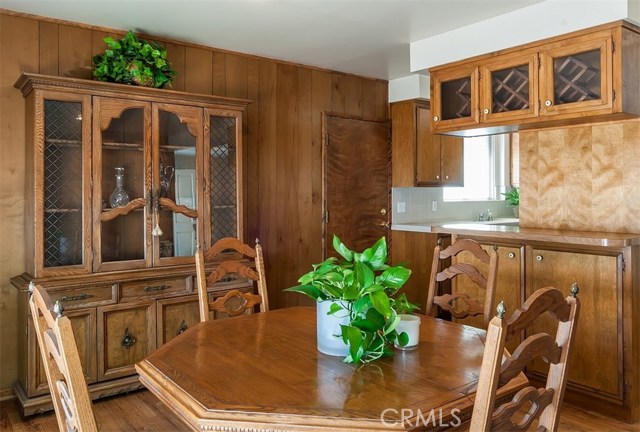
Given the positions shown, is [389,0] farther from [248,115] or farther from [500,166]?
[500,166]

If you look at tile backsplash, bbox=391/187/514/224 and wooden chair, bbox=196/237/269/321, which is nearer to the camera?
wooden chair, bbox=196/237/269/321

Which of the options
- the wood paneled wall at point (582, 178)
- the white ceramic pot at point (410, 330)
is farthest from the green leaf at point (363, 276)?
the wood paneled wall at point (582, 178)

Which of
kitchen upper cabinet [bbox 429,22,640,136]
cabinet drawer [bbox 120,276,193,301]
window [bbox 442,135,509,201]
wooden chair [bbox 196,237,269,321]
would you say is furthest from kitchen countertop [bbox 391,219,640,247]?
window [bbox 442,135,509,201]

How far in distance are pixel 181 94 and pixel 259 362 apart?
2.20m

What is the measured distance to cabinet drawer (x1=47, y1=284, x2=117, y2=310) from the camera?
2842 mm

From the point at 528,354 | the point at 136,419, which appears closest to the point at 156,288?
the point at 136,419

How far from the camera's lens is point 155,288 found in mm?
3168

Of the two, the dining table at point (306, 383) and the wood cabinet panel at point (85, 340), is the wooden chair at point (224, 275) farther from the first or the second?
the wood cabinet panel at point (85, 340)

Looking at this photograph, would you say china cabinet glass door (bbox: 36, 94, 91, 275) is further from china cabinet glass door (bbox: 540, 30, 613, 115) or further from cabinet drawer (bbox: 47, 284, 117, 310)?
china cabinet glass door (bbox: 540, 30, 613, 115)

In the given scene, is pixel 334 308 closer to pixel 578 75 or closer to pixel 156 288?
pixel 156 288

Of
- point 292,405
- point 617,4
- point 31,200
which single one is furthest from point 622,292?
point 31,200

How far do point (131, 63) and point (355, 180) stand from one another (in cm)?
230

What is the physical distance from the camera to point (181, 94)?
3234mm

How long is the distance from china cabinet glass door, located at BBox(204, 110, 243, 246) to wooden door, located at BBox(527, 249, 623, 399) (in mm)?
2069
